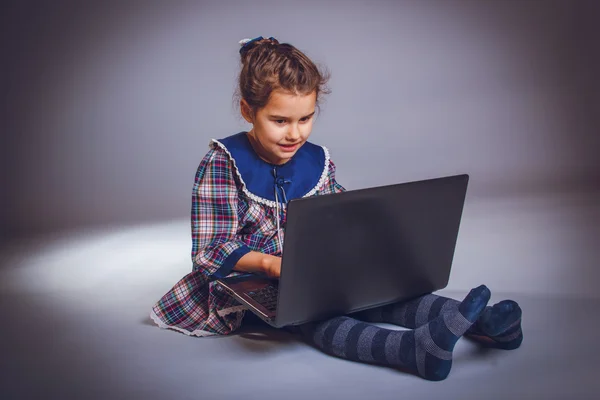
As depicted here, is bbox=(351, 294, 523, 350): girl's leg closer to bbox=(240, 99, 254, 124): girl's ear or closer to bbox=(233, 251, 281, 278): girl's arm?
bbox=(233, 251, 281, 278): girl's arm

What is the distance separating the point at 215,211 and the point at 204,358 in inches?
12.0

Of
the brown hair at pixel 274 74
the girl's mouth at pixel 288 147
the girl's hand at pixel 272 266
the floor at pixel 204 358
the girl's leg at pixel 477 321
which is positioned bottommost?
the floor at pixel 204 358

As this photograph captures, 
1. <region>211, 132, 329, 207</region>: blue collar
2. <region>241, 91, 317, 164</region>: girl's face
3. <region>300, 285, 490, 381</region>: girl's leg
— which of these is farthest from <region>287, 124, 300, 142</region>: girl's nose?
<region>300, 285, 490, 381</region>: girl's leg

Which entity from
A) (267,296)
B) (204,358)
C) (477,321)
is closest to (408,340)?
(477,321)

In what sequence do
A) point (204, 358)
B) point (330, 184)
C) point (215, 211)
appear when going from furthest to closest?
point (330, 184)
point (215, 211)
point (204, 358)

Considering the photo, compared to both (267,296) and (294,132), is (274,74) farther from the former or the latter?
(267,296)

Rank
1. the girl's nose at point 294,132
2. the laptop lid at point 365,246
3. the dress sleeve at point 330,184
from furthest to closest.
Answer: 1. the dress sleeve at point 330,184
2. the girl's nose at point 294,132
3. the laptop lid at point 365,246

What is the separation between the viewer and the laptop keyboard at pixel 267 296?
70.2 inches

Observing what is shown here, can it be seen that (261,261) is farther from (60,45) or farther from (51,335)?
(60,45)

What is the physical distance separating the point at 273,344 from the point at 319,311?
18 cm

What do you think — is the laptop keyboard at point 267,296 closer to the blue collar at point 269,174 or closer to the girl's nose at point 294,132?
the blue collar at point 269,174

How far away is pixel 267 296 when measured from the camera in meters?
1.82

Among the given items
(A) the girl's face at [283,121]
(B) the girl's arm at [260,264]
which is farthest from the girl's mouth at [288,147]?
(B) the girl's arm at [260,264]

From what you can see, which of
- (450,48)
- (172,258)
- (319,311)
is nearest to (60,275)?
(172,258)
